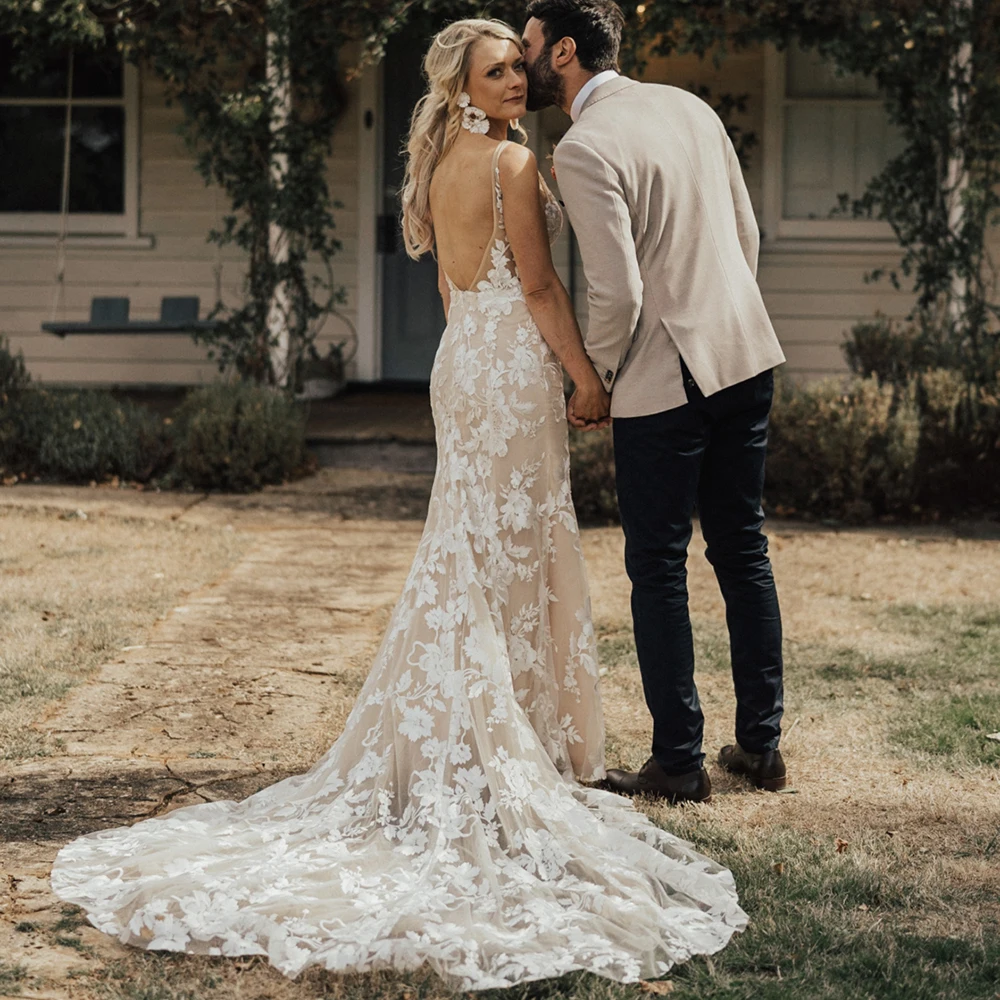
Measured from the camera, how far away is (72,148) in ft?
35.4

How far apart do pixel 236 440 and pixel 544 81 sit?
4.89 m

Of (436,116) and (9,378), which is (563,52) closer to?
(436,116)

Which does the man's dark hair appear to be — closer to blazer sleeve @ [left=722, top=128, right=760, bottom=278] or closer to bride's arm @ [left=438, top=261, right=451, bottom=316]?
blazer sleeve @ [left=722, top=128, right=760, bottom=278]

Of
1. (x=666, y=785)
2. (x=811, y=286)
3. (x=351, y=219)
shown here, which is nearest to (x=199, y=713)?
(x=666, y=785)

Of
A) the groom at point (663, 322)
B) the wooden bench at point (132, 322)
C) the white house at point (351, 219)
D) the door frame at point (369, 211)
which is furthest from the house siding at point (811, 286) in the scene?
the groom at point (663, 322)

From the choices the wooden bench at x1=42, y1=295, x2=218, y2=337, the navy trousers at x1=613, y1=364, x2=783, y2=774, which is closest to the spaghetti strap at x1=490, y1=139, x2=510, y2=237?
the navy trousers at x1=613, y1=364, x2=783, y2=774

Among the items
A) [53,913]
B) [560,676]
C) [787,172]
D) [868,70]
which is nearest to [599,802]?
[560,676]

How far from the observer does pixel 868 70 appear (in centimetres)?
848

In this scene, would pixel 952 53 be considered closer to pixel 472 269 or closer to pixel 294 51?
pixel 294 51

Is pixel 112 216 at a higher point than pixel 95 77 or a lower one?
lower

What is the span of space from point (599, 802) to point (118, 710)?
5.59ft

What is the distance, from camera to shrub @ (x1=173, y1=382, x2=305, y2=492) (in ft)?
26.2

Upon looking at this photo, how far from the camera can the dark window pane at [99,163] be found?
1080 cm

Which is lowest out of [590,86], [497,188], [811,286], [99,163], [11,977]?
[11,977]
